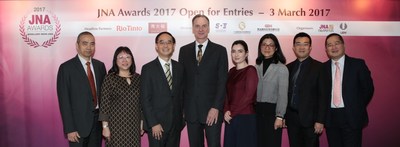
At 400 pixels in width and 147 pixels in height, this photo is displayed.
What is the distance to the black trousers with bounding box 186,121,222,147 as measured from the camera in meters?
4.15

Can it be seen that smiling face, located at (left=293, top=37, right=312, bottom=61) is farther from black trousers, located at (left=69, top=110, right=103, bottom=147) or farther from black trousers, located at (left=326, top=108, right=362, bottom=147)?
black trousers, located at (left=69, top=110, right=103, bottom=147)

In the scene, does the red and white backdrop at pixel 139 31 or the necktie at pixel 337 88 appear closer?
the necktie at pixel 337 88

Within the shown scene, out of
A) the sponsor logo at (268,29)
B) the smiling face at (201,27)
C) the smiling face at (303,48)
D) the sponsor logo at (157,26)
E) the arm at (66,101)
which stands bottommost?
the arm at (66,101)

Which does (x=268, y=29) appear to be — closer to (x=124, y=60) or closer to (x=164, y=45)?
(x=164, y=45)

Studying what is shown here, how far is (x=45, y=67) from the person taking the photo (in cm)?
557

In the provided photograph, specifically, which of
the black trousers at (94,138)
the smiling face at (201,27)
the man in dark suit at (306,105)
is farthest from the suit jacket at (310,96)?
the black trousers at (94,138)

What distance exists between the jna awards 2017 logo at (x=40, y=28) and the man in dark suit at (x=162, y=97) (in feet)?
7.06

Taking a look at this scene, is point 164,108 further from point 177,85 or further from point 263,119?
point 263,119

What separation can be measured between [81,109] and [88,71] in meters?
0.42

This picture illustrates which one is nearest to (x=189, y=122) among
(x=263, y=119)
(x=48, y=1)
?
(x=263, y=119)

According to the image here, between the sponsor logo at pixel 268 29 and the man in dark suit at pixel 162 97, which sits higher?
the sponsor logo at pixel 268 29

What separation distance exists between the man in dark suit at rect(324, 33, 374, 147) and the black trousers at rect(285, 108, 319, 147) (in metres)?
0.18

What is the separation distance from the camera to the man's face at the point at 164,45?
161 inches

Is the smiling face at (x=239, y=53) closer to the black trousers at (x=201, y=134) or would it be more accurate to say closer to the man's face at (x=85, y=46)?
the black trousers at (x=201, y=134)
